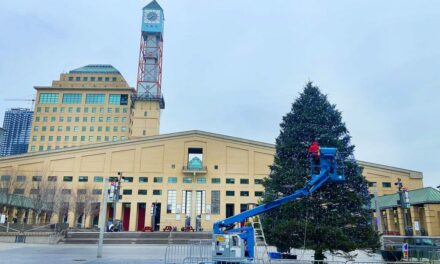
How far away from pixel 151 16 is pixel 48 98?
40.7 meters

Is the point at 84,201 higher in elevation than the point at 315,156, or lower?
higher

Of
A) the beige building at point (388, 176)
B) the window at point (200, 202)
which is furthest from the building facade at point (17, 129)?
the beige building at point (388, 176)

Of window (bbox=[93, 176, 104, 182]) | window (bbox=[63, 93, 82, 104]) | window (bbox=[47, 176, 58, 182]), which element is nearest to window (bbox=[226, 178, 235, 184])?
window (bbox=[93, 176, 104, 182])

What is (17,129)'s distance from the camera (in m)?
185

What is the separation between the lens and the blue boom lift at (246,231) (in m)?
13.6

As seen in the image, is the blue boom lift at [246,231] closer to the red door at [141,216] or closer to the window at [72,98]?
the red door at [141,216]

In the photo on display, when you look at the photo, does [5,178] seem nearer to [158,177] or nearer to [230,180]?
[158,177]

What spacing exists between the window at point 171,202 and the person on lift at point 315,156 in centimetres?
4918

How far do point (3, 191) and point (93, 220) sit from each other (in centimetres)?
2201

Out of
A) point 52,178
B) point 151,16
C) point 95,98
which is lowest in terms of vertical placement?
point 52,178

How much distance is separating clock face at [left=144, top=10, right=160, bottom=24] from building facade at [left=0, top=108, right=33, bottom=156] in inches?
5002

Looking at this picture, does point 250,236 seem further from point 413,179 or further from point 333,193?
point 413,179

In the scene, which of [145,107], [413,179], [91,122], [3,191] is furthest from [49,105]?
[413,179]

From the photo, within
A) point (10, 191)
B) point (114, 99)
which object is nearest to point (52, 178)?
point (10, 191)
